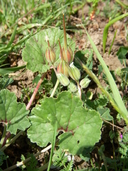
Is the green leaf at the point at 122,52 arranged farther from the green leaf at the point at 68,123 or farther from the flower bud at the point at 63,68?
the green leaf at the point at 68,123

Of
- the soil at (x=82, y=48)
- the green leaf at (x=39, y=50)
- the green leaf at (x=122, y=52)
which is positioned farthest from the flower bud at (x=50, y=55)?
the green leaf at (x=122, y=52)

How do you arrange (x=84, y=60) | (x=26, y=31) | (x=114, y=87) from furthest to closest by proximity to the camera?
(x=26, y=31) < (x=84, y=60) < (x=114, y=87)

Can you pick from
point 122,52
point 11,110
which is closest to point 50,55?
point 11,110

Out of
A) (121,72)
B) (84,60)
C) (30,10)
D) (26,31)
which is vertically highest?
(30,10)

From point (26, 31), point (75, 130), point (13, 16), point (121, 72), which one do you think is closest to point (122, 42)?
point (121, 72)

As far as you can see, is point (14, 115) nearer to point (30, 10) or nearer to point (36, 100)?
point (36, 100)

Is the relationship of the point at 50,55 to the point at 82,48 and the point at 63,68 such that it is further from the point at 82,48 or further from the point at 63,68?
the point at 82,48
